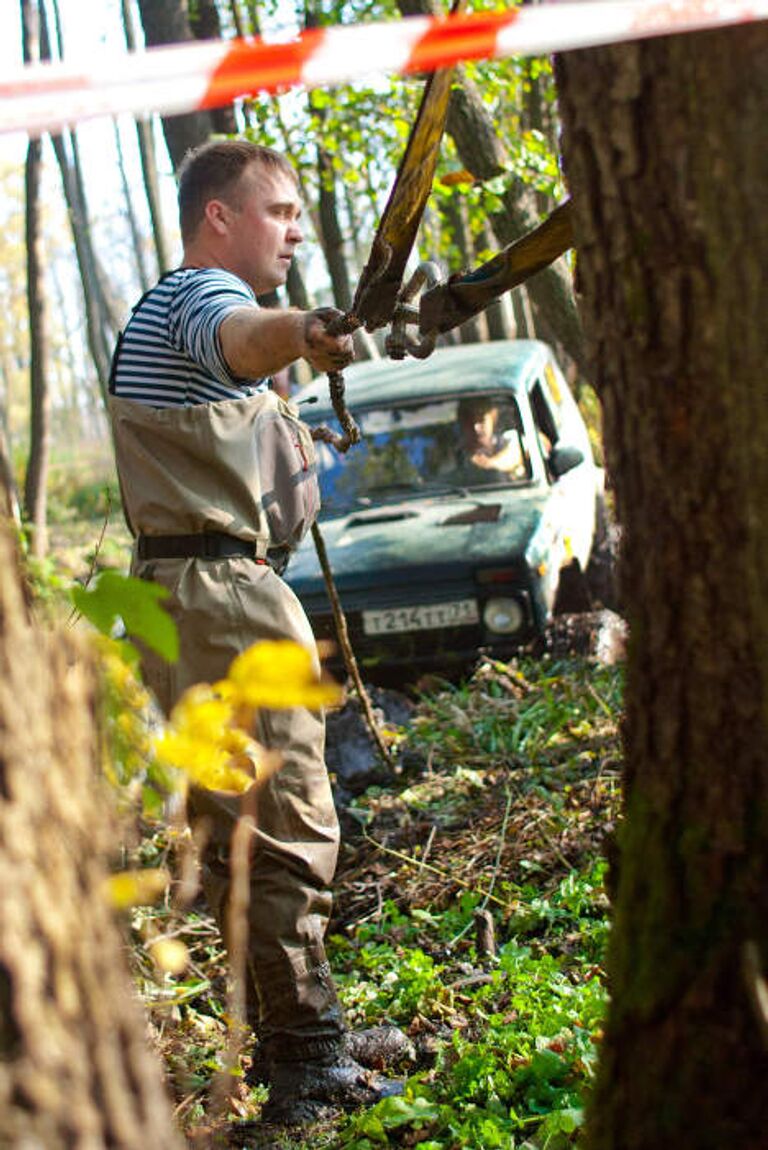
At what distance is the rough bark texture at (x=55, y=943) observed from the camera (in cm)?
111

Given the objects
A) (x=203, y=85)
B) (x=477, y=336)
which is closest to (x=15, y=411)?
(x=477, y=336)

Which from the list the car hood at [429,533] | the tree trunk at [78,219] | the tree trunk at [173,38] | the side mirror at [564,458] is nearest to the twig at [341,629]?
the car hood at [429,533]

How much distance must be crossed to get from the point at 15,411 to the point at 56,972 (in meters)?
63.2

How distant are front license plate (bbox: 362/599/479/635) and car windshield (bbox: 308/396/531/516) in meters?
0.99

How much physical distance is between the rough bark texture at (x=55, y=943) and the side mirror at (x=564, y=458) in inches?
215

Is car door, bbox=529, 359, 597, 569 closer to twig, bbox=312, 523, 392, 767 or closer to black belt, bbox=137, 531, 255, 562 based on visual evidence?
twig, bbox=312, 523, 392, 767

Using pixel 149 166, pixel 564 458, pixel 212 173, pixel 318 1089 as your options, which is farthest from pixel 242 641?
pixel 149 166

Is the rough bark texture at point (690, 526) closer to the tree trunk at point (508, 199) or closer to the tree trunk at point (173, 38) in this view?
the tree trunk at point (508, 199)

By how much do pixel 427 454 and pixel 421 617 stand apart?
122cm

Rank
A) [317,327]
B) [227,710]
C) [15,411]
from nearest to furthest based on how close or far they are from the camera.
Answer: [227,710] → [317,327] → [15,411]

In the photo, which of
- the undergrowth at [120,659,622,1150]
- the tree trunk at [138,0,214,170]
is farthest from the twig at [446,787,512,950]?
the tree trunk at [138,0,214,170]

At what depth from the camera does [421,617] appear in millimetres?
6199

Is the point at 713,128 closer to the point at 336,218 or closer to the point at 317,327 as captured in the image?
the point at 317,327

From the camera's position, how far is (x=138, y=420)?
2.84m
